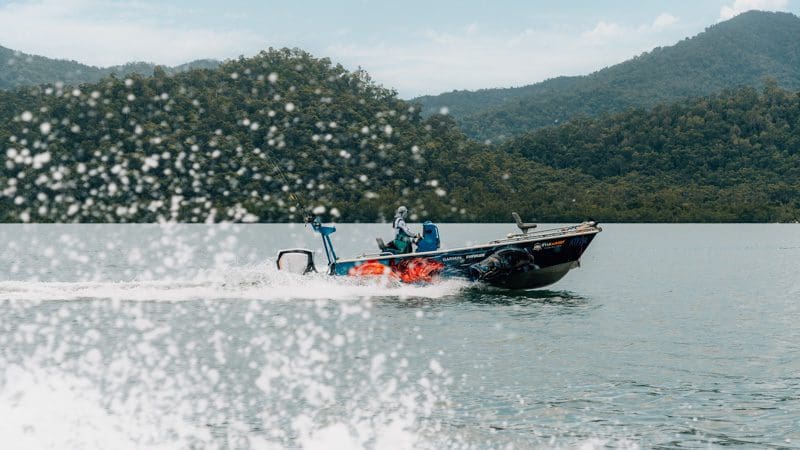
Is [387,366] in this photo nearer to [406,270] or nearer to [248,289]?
[406,270]

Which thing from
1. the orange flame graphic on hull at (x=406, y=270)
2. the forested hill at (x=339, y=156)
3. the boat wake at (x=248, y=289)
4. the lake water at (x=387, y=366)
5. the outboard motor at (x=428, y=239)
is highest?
the forested hill at (x=339, y=156)

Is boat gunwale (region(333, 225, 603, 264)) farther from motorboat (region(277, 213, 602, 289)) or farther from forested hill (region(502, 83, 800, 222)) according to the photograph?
forested hill (region(502, 83, 800, 222))

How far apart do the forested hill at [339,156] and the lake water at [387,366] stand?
78848 mm

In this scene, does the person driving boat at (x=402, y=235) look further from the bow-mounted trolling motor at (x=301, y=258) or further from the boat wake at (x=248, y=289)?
the bow-mounted trolling motor at (x=301, y=258)

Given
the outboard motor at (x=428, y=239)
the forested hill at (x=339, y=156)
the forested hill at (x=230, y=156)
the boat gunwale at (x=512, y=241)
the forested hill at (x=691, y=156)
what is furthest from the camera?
the forested hill at (x=691, y=156)

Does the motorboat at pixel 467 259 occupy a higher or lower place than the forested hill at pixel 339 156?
lower

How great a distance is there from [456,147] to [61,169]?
58.2 meters

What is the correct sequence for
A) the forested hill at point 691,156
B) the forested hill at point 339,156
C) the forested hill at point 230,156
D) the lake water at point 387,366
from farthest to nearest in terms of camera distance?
the forested hill at point 691,156
the forested hill at point 339,156
the forested hill at point 230,156
the lake water at point 387,366

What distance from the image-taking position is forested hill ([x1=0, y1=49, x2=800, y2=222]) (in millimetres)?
111875

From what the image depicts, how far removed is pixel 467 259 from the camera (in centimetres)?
2652

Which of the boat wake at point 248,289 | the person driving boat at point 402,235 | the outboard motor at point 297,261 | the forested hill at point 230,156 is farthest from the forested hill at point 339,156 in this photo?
the person driving boat at point 402,235

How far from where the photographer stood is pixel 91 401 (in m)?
14.5

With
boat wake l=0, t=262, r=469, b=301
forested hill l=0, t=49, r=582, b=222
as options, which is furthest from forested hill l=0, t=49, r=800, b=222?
boat wake l=0, t=262, r=469, b=301

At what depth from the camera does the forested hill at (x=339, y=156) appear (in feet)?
367
